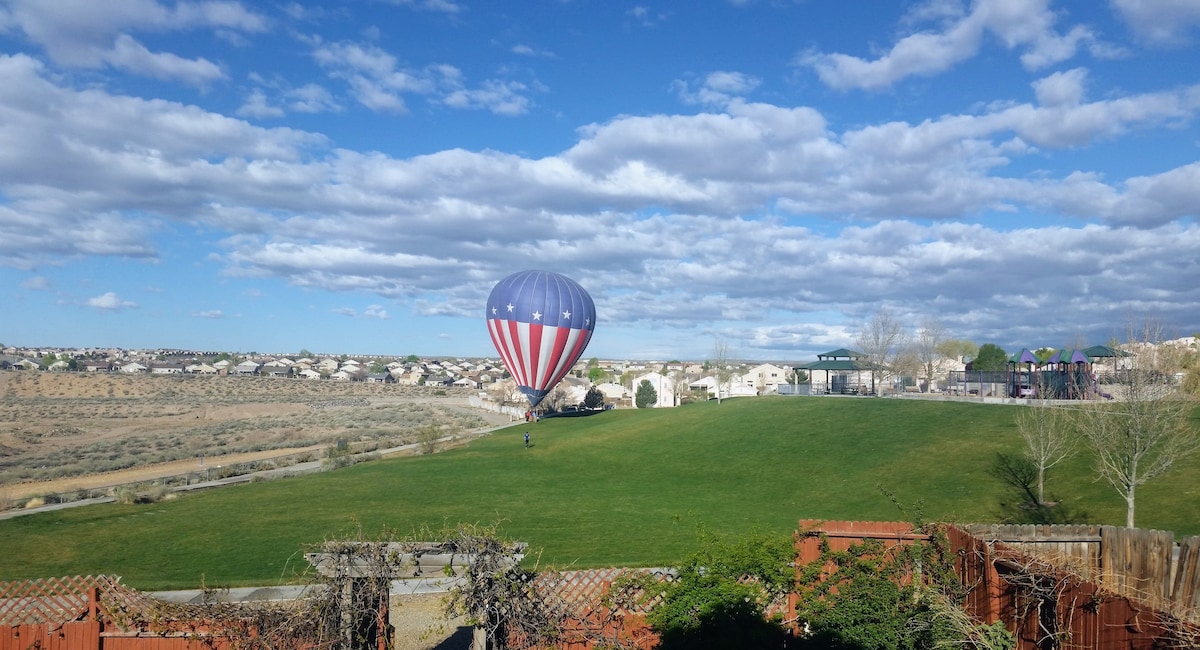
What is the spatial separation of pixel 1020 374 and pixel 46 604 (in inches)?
2340

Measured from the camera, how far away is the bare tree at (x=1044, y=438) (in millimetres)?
26453

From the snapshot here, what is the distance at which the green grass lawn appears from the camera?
2133 cm

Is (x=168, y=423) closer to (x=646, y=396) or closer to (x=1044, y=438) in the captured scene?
(x=646, y=396)

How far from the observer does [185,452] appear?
5825cm

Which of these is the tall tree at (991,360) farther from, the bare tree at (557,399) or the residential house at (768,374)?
the residential house at (768,374)

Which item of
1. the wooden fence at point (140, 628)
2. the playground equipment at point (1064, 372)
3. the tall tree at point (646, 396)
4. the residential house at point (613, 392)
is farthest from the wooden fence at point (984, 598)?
the residential house at point (613, 392)

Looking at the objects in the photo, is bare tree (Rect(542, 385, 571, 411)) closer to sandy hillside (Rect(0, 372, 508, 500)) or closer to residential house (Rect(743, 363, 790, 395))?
sandy hillside (Rect(0, 372, 508, 500))

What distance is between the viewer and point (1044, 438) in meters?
29.2

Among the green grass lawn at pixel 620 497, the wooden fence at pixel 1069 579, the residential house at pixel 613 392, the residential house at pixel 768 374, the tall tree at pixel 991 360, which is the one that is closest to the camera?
the wooden fence at pixel 1069 579

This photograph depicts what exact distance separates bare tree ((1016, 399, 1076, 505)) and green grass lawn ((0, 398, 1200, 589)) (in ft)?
2.57

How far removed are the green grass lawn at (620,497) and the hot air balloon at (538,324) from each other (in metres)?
6.30

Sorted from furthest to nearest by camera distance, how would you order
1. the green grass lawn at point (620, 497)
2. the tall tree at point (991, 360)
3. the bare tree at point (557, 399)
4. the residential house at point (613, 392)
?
the residential house at point (613, 392) → the bare tree at point (557, 399) → the tall tree at point (991, 360) → the green grass lawn at point (620, 497)

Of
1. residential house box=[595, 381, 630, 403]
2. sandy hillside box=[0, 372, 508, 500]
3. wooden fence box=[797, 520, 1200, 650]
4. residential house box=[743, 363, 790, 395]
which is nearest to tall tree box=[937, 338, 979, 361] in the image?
residential house box=[743, 363, 790, 395]

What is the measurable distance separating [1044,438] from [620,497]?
59.1ft
